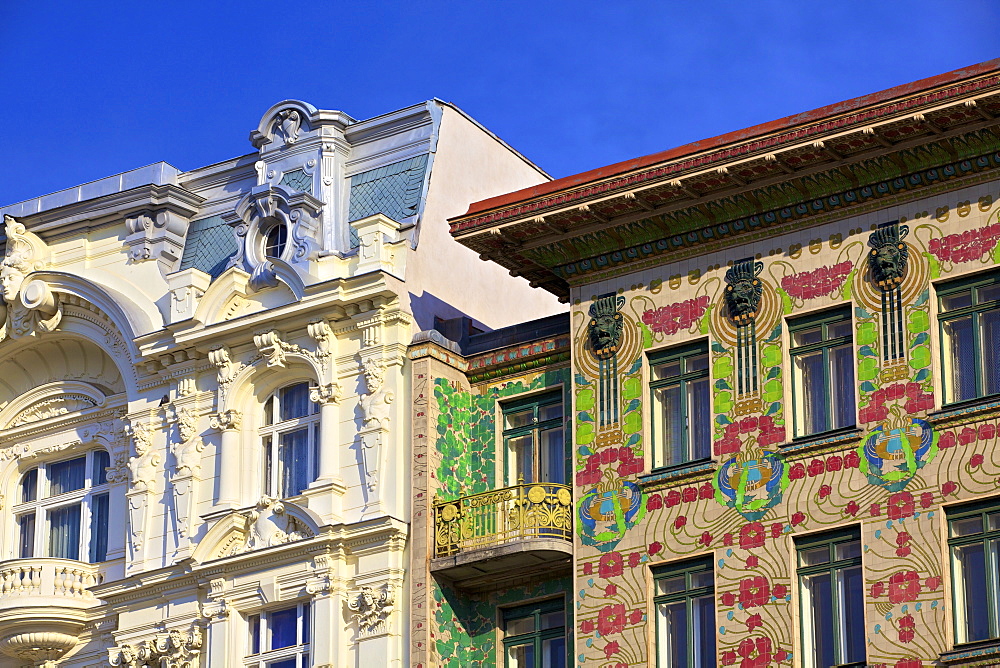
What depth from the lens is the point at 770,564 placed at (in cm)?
3231

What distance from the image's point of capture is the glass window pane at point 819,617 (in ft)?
104

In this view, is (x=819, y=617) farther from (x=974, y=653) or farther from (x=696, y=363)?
(x=696, y=363)

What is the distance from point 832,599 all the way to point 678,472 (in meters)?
3.27

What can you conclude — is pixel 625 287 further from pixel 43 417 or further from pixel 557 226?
pixel 43 417

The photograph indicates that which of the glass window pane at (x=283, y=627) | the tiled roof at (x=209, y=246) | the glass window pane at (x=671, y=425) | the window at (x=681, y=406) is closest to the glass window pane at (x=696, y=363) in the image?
the window at (x=681, y=406)

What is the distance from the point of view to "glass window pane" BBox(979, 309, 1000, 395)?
104ft

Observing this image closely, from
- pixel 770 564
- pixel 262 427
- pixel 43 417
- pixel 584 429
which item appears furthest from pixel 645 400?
pixel 43 417

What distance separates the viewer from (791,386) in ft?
109

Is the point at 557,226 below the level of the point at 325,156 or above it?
below

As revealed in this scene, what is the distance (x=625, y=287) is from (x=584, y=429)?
2.38 m

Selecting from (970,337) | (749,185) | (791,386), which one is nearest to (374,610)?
(791,386)

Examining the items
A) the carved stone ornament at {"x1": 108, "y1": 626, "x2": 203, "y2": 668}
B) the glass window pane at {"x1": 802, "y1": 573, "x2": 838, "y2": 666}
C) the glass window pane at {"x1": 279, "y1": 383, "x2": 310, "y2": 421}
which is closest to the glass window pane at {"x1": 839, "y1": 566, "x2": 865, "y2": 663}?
the glass window pane at {"x1": 802, "y1": 573, "x2": 838, "y2": 666}

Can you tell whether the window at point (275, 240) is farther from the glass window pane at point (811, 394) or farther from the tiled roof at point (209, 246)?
the glass window pane at point (811, 394)

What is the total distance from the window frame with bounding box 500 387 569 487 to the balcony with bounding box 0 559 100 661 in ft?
25.9
